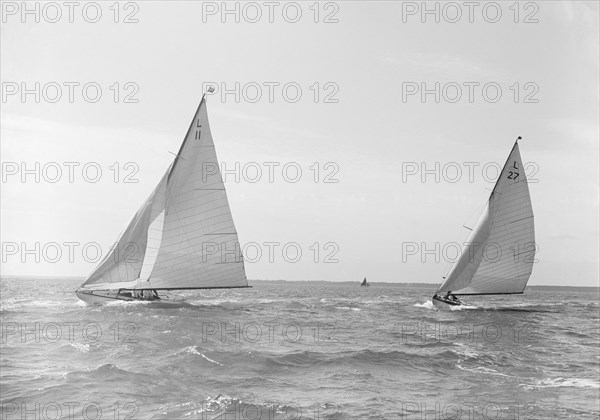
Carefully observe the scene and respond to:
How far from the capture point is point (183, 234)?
130 feet

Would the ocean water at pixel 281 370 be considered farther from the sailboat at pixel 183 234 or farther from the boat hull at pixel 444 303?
the boat hull at pixel 444 303

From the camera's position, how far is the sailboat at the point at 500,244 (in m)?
50.7

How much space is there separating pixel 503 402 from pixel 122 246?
2774 cm

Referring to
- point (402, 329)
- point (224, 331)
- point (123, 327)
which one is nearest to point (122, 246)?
point (123, 327)

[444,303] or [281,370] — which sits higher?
[281,370]

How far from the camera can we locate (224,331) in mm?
32344

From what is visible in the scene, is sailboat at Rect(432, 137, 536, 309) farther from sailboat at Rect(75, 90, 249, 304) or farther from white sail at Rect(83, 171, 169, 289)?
white sail at Rect(83, 171, 169, 289)

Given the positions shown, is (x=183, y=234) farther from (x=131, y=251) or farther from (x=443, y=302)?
(x=443, y=302)

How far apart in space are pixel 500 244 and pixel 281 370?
112 feet

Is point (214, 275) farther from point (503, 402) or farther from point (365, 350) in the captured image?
point (503, 402)

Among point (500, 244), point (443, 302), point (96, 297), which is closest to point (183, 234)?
point (96, 297)

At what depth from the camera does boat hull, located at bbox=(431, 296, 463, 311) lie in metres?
53.8

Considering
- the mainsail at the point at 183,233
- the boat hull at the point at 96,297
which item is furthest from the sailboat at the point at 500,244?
the boat hull at the point at 96,297

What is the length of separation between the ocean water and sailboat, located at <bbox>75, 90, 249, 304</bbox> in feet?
9.66
